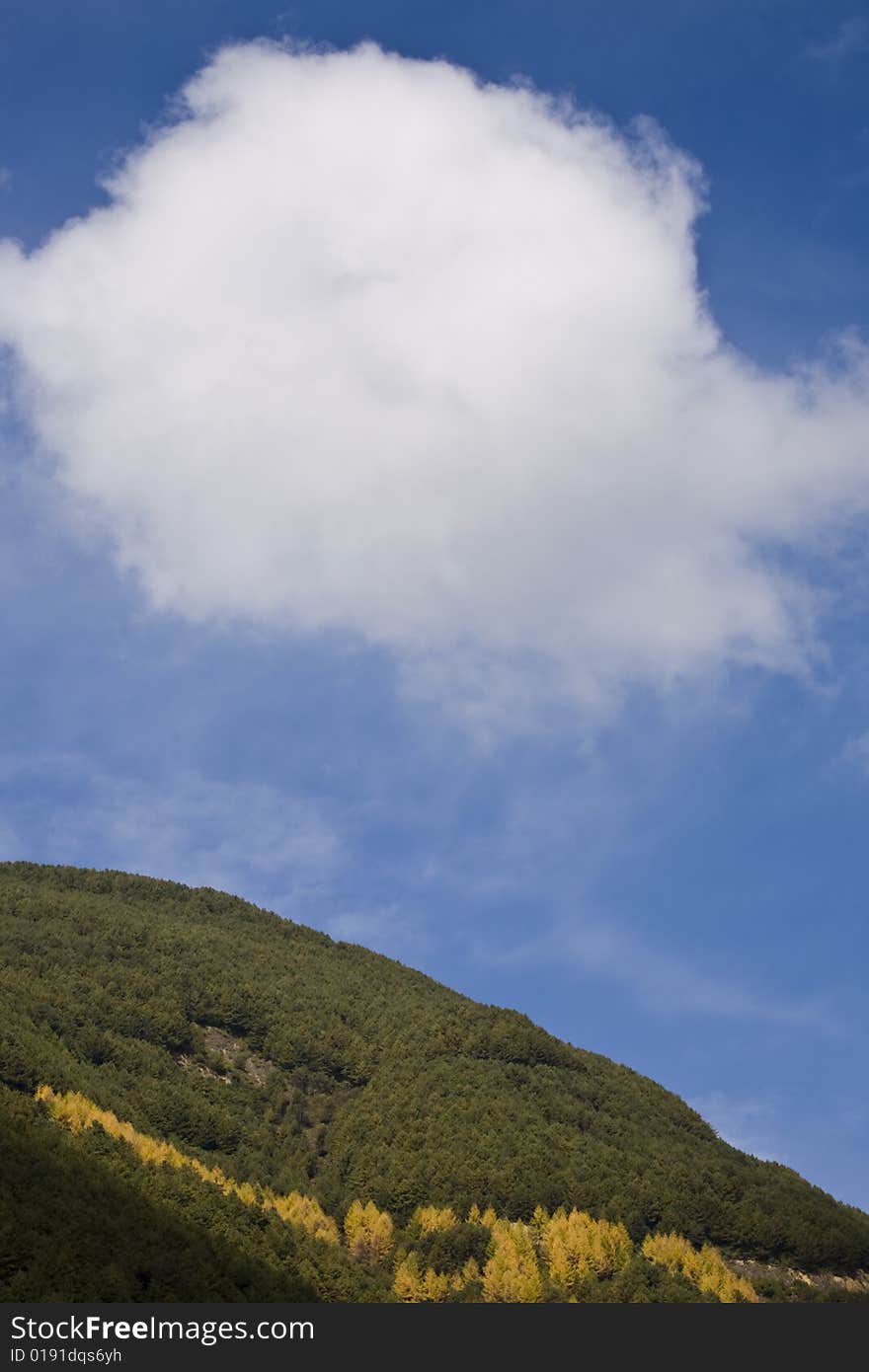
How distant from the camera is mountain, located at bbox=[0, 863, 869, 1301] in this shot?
60281 millimetres

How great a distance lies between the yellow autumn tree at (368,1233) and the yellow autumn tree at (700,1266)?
53.6 feet

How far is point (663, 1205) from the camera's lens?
81.0m

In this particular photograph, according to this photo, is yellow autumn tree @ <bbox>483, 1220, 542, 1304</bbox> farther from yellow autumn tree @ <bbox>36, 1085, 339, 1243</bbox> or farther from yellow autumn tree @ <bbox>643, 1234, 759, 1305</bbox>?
yellow autumn tree @ <bbox>36, 1085, 339, 1243</bbox>

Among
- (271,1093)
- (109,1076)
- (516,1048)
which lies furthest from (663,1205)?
(109,1076)

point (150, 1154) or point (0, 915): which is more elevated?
point (0, 915)

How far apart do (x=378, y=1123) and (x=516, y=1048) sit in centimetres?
1774

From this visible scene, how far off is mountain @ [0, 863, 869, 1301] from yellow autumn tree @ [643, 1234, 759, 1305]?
0.51 metres

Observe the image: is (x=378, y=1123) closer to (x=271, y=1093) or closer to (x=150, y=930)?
(x=271, y=1093)

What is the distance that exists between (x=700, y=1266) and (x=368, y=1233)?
2070 centimetres

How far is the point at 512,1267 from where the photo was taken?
230ft

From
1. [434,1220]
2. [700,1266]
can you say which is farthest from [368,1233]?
[700,1266]

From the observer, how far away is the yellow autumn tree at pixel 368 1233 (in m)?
74.6

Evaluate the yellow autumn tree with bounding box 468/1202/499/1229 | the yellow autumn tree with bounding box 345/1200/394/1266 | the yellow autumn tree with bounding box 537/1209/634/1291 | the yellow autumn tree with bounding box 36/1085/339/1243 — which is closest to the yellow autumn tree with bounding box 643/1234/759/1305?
the yellow autumn tree with bounding box 537/1209/634/1291

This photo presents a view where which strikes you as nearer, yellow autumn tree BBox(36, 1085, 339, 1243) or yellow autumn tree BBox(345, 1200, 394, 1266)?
yellow autumn tree BBox(36, 1085, 339, 1243)
